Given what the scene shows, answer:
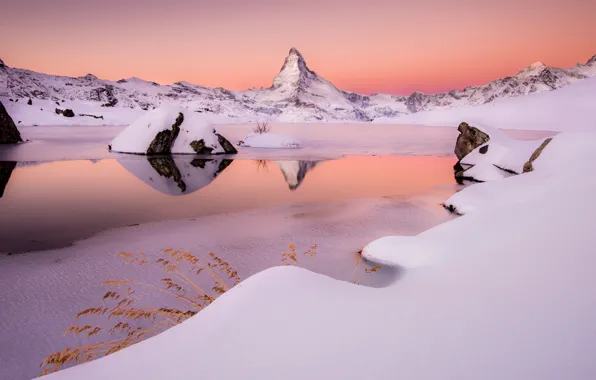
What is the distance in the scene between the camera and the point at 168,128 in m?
25.2

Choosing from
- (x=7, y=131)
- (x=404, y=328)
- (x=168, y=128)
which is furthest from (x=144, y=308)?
(x=7, y=131)

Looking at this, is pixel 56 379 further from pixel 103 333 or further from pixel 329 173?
pixel 329 173

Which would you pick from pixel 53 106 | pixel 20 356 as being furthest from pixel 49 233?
pixel 53 106

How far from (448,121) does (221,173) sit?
4035 inches

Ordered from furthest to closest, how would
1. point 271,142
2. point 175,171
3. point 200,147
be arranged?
point 271,142 → point 200,147 → point 175,171

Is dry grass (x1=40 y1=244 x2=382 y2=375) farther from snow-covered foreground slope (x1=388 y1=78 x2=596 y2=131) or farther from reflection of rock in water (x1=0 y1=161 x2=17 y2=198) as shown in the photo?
snow-covered foreground slope (x1=388 y1=78 x2=596 y2=131)

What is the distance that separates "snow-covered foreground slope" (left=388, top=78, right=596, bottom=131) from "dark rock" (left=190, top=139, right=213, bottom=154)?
1959 inches

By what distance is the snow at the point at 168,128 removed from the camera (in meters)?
25.0

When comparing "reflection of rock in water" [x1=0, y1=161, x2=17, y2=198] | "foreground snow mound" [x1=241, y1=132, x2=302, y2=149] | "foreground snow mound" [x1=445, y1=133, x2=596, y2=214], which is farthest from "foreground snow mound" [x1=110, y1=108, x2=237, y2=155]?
"foreground snow mound" [x1=445, y1=133, x2=596, y2=214]

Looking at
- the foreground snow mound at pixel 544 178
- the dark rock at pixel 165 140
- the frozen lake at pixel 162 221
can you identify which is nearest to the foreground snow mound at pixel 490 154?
the frozen lake at pixel 162 221

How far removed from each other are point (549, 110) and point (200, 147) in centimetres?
7802

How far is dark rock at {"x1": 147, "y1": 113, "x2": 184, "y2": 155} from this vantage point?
25.0 meters

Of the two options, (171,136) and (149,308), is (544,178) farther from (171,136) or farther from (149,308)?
(171,136)

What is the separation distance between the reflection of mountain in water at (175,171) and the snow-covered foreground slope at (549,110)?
53.0 metres
